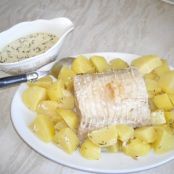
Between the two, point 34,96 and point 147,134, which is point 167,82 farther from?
point 34,96

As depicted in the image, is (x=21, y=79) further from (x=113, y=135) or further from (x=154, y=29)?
(x=154, y=29)

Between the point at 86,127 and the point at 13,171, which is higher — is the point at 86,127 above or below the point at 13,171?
above

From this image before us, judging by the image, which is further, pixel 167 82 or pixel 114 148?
pixel 167 82

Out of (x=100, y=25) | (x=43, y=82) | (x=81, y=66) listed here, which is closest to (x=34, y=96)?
(x=43, y=82)

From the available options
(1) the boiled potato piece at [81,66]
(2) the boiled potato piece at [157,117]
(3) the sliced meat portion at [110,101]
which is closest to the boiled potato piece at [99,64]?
(1) the boiled potato piece at [81,66]

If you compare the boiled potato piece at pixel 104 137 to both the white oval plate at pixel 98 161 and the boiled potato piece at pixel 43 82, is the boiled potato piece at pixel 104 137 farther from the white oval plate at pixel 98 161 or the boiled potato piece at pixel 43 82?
the boiled potato piece at pixel 43 82

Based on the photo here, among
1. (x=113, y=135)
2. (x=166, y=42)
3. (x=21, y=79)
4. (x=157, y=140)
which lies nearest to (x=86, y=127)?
(x=113, y=135)
